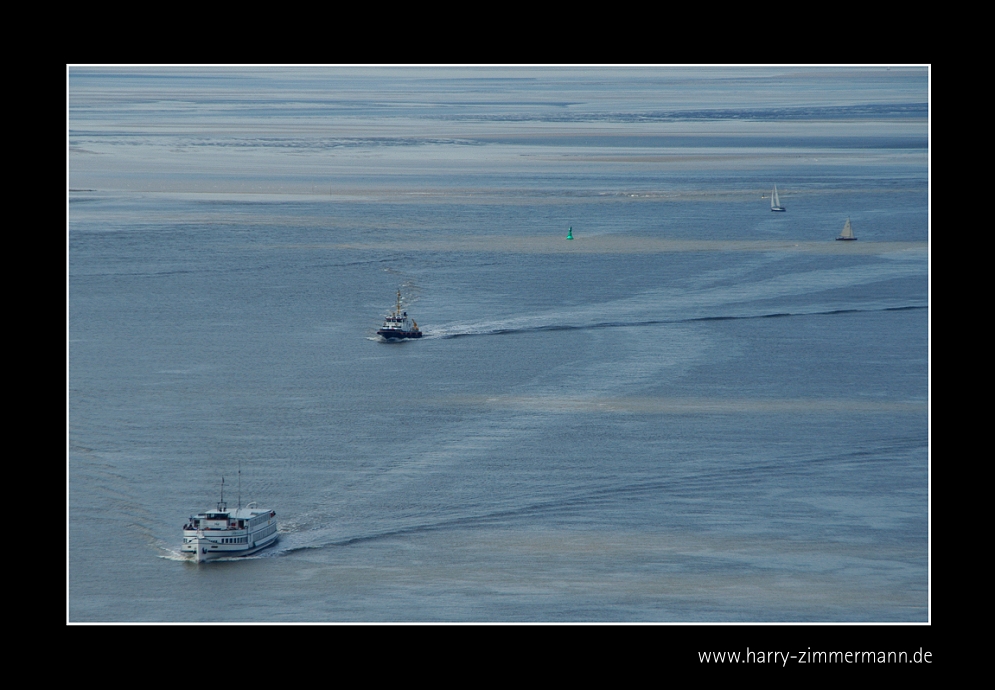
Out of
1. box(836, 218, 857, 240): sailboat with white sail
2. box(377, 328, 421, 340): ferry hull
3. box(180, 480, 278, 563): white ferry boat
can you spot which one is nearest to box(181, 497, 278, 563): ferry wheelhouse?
box(180, 480, 278, 563): white ferry boat

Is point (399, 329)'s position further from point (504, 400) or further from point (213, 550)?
point (213, 550)

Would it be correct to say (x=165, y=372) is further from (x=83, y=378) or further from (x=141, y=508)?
(x=141, y=508)

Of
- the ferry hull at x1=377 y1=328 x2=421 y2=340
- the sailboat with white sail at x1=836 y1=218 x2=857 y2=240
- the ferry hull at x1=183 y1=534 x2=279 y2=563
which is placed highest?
the sailboat with white sail at x1=836 y1=218 x2=857 y2=240

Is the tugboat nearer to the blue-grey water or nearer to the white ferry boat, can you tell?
the blue-grey water

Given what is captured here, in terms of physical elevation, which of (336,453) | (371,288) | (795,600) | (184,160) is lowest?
(795,600)

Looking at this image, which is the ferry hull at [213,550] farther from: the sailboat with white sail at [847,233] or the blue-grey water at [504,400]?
the sailboat with white sail at [847,233]
